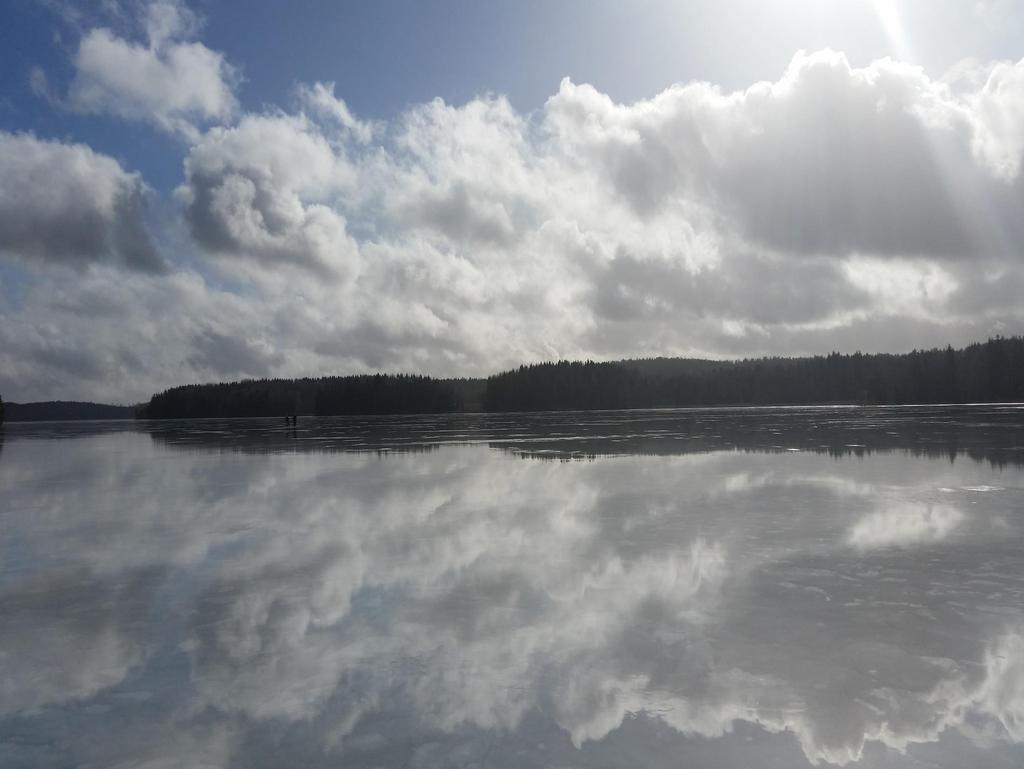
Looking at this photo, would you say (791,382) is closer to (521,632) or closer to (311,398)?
(311,398)

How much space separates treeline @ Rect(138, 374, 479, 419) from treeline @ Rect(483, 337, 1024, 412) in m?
12.3

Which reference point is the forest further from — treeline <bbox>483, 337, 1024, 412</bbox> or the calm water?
the calm water

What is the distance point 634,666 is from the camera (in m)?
5.61

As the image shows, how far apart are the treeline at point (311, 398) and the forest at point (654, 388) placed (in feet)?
0.70

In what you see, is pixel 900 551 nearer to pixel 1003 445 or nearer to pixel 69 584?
pixel 69 584

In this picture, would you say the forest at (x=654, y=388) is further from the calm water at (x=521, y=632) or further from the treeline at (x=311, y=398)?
the calm water at (x=521, y=632)

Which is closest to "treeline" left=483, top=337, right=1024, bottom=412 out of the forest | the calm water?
the forest

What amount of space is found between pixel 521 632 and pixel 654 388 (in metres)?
149

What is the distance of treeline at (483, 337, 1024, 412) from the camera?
11038 centimetres

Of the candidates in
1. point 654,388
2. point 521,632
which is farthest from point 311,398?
point 521,632

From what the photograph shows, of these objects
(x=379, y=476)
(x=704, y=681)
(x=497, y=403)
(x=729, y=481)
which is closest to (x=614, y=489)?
(x=729, y=481)

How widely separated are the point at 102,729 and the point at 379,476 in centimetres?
1422

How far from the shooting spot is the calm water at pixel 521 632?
452cm

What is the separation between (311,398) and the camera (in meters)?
180
